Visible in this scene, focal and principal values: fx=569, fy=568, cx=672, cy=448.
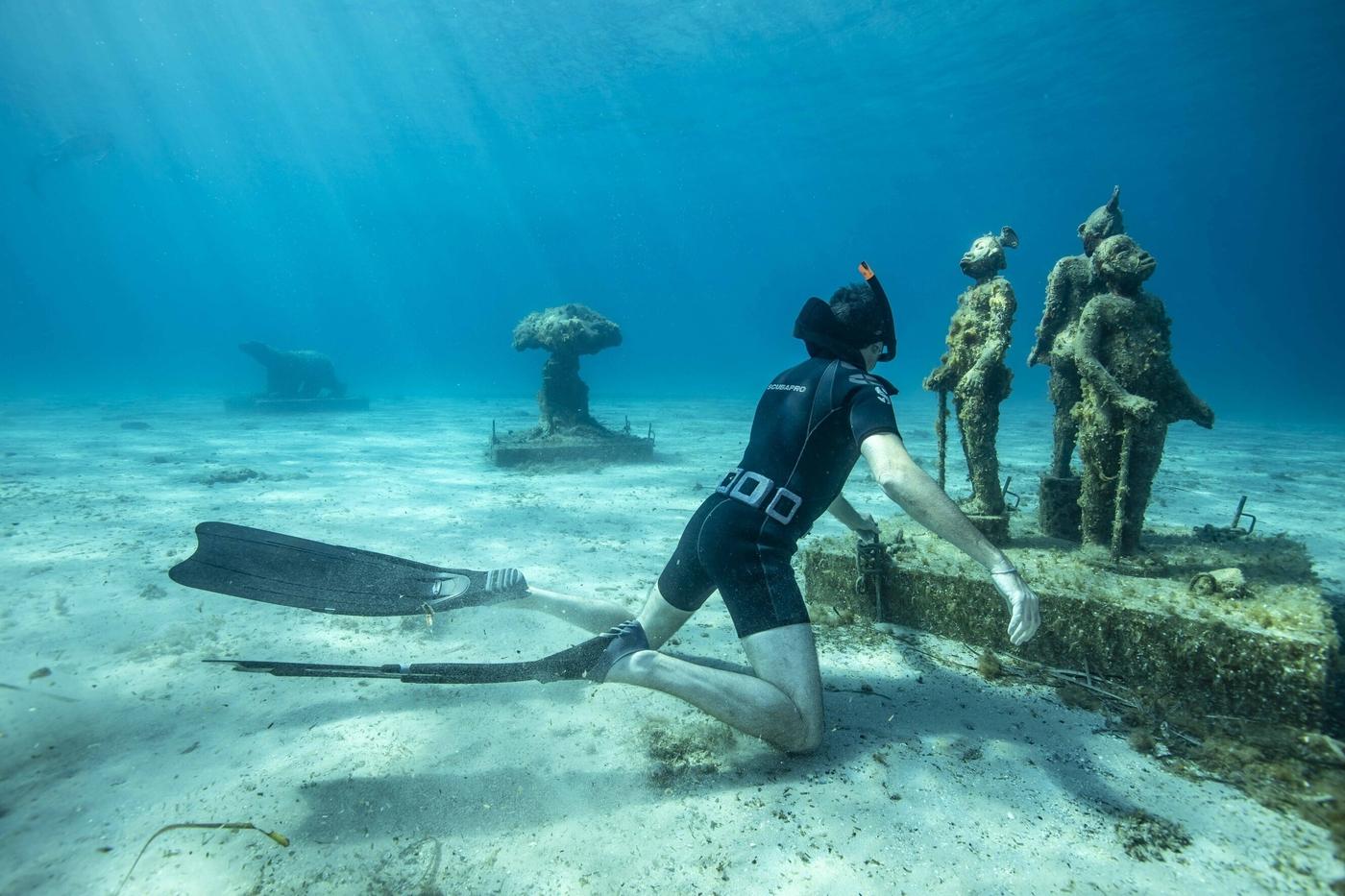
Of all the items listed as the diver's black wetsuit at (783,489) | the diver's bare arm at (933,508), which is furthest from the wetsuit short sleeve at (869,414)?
the diver's bare arm at (933,508)

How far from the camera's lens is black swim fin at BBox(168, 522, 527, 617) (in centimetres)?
376

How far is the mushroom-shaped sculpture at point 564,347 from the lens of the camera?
11664mm

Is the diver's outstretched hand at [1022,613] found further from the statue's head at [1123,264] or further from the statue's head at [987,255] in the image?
the statue's head at [987,255]

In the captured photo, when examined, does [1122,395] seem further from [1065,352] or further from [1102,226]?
[1102,226]

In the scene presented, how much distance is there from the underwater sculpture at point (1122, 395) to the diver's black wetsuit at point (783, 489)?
81.6 inches

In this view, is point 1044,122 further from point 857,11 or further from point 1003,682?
point 1003,682

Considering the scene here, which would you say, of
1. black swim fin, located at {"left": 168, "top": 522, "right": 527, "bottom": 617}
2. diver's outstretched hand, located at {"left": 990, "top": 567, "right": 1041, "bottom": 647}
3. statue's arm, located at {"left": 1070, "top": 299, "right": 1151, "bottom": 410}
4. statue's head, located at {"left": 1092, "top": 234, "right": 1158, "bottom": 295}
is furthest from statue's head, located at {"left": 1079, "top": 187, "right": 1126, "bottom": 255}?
black swim fin, located at {"left": 168, "top": 522, "right": 527, "bottom": 617}

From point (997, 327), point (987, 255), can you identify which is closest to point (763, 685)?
point (997, 327)

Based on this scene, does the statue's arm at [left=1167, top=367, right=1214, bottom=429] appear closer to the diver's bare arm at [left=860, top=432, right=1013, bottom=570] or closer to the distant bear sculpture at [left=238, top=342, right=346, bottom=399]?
the diver's bare arm at [left=860, top=432, right=1013, bottom=570]

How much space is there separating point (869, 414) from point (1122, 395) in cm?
234

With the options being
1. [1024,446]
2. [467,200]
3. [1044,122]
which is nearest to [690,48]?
[1044,122]

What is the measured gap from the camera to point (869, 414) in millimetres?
2785

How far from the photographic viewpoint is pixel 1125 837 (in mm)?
2250

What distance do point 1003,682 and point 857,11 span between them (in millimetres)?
42626
